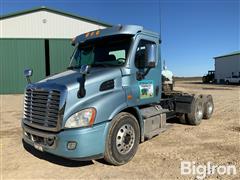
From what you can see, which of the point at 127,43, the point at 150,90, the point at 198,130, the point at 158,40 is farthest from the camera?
the point at 198,130

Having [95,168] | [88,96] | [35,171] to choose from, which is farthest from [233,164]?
[35,171]

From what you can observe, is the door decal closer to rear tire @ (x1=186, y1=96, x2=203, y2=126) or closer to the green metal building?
rear tire @ (x1=186, y1=96, x2=203, y2=126)

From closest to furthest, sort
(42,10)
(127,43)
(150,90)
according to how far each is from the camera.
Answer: (127,43) < (150,90) < (42,10)

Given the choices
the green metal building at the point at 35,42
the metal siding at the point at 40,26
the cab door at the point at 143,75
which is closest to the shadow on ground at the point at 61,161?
the cab door at the point at 143,75

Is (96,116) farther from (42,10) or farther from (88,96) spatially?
(42,10)

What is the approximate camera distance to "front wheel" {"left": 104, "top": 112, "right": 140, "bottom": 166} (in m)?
4.66

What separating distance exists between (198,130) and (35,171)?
499 cm

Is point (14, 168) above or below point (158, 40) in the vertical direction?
below

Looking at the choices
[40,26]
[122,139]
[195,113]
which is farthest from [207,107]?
[40,26]

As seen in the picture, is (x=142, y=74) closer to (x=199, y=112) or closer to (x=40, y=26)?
(x=199, y=112)

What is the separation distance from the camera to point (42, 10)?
21.4 metres

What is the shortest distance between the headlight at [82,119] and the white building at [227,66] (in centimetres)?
4498

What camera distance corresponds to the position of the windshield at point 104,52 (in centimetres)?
540

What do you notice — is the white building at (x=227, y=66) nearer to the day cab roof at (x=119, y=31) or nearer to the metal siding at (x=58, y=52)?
the metal siding at (x=58, y=52)
